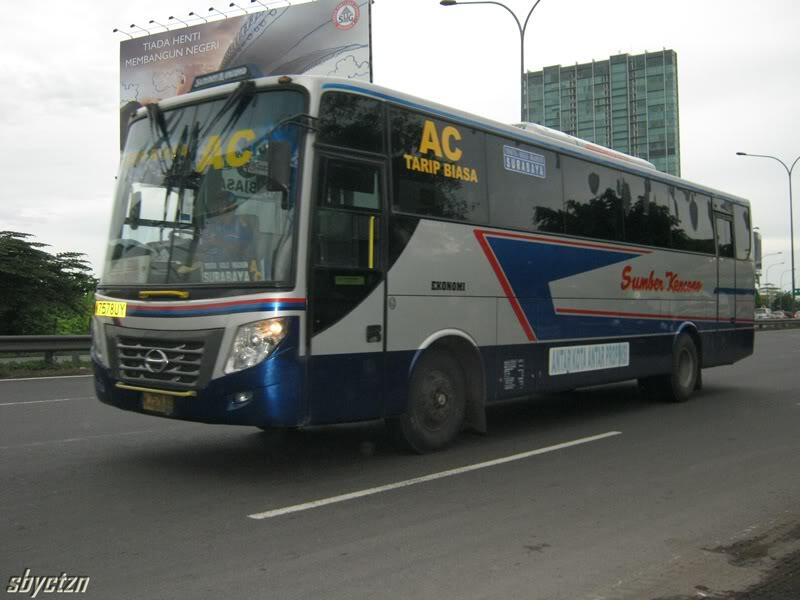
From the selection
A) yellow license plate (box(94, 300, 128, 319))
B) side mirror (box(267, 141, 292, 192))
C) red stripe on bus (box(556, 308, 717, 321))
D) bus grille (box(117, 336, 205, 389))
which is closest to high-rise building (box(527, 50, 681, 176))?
red stripe on bus (box(556, 308, 717, 321))

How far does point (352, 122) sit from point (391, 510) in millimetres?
3322

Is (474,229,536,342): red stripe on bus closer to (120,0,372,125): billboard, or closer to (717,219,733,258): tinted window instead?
(717,219,733,258): tinted window

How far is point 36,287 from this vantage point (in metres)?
21.1

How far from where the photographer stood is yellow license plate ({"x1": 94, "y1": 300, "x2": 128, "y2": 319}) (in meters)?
7.02

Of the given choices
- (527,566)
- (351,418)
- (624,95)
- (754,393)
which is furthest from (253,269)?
(624,95)

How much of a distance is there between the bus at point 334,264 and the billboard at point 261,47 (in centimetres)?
1946

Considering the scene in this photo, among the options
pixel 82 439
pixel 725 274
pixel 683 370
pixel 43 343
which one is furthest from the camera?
pixel 43 343

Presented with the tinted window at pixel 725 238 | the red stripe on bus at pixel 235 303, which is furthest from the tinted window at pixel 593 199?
the red stripe on bus at pixel 235 303

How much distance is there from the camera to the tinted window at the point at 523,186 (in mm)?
8773

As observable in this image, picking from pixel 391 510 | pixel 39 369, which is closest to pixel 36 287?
pixel 39 369

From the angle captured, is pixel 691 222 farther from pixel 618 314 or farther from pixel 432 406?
pixel 432 406

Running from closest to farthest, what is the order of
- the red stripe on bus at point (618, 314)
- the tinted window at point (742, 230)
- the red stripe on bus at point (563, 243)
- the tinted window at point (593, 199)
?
the red stripe on bus at point (563, 243) < the red stripe on bus at point (618, 314) < the tinted window at point (593, 199) < the tinted window at point (742, 230)

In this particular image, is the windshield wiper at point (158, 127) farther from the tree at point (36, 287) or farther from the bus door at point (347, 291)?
the tree at point (36, 287)

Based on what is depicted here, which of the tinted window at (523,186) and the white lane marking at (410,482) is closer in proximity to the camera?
the white lane marking at (410,482)
